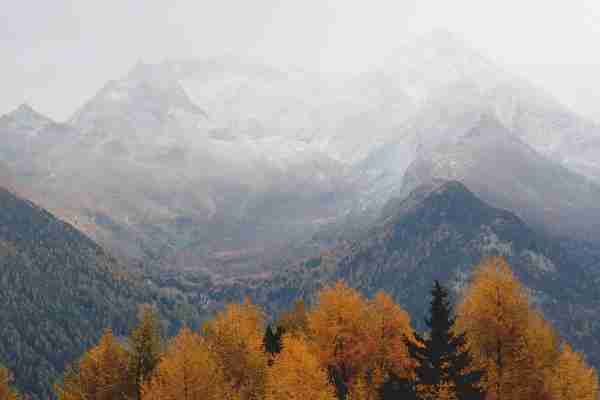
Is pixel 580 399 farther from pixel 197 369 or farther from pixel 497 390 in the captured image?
pixel 197 369

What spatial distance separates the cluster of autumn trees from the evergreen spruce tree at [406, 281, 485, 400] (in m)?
0.10

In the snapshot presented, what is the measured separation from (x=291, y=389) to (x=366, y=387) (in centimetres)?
1770

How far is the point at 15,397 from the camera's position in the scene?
103 meters

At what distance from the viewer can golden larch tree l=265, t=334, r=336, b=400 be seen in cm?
7037

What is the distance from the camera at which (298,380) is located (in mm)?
71625

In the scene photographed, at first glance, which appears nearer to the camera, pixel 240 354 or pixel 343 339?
pixel 343 339

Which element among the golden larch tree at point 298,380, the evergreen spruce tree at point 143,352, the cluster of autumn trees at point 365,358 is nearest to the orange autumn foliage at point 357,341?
the cluster of autumn trees at point 365,358

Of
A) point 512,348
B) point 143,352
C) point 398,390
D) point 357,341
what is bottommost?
point 143,352

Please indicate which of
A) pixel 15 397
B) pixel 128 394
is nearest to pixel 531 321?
pixel 128 394

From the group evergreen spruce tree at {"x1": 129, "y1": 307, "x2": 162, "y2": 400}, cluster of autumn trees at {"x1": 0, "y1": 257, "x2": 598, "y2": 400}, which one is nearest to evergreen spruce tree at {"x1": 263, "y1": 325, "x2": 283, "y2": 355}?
cluster of autumn trees at {"x1": 0, "y1": 257, "x2": 598, "y2": 400}

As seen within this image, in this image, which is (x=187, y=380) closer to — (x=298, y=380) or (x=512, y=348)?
(x=298, y=380)

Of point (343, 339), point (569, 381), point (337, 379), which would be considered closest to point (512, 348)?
point (569, 381)

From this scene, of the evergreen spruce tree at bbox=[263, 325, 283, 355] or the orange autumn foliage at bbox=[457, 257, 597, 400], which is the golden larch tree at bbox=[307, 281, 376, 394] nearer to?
the evergreen spruce tree at bbox=[263, 325, 283, 355]

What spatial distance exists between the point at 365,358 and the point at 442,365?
61.1 feet
